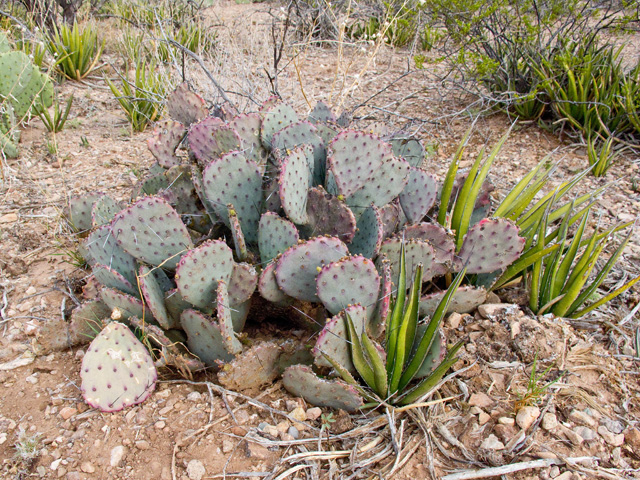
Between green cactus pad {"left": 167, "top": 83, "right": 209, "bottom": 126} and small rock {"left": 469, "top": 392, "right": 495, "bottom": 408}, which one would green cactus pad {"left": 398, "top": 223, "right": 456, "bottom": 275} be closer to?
small rock {"left": 469, "top": 392, "right": 495, "bottom": 408}

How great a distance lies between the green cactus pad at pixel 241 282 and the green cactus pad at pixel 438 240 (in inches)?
26.1

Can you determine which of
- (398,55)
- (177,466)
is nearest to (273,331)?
Answer: (177,466)

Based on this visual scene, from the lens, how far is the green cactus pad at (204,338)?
169cm

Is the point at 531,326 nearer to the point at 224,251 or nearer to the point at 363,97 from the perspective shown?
the point at 224,251

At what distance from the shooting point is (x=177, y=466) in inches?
58.5

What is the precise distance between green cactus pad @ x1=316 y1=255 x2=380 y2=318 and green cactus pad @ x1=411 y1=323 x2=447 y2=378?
24cm

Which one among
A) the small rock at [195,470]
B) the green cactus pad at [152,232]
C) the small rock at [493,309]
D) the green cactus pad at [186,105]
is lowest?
the small rock at [195,470]

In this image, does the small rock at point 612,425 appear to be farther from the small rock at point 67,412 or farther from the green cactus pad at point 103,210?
the green cactus pad at point 103,210

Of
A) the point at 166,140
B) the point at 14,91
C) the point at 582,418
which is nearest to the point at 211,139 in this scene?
the point at 166,140

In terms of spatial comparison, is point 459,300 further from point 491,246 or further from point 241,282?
point 241,282

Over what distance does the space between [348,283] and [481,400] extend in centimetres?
63

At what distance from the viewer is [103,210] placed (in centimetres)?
210

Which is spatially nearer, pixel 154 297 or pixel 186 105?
pixel 154 297

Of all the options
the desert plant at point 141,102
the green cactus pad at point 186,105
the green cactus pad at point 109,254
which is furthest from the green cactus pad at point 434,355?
the desert plant at point 141,102
